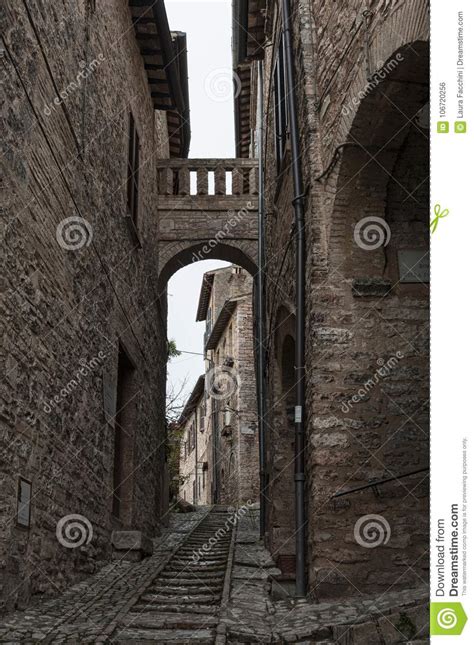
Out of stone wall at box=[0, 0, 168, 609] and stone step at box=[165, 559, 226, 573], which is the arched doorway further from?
stone wall at box=[0, 0, 168, 609]

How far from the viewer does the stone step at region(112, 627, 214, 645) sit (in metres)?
5.29

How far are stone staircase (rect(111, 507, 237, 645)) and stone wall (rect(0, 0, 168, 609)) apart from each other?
78 cm

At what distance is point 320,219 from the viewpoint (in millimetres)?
6938

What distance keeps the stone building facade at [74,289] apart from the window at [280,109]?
204 centimetres

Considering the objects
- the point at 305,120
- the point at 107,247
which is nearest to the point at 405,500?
the point at 305,120

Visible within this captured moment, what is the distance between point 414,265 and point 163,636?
357 cm

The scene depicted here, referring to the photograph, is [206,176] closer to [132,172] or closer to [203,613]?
[132,172]

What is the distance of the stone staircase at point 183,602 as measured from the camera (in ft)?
18.0

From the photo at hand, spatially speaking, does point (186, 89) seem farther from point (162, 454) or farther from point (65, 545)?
point (65, 545)

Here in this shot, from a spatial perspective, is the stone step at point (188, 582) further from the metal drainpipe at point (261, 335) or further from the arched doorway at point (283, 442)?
the metal drainpipe at point (261, 335)

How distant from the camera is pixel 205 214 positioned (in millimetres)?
15078

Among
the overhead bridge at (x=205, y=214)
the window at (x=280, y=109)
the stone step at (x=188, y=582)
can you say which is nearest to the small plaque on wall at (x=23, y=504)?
the stone step at (x=188, y=582)
